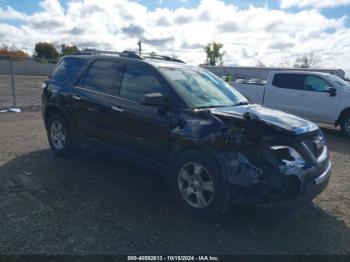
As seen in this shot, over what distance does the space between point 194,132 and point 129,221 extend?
1.23m

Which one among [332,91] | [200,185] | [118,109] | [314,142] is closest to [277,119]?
[314,142]

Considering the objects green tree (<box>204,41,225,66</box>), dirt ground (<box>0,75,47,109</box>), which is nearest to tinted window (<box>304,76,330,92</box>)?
dirt ground (<box>0,75,47,109</box>)

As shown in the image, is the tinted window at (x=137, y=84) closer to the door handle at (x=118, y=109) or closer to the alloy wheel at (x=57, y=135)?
the door handle at (x=118, y=109)

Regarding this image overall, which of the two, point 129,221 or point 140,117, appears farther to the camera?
point 140,117

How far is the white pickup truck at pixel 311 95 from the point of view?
955 centimetres

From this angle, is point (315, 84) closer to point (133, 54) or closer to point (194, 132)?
point (133, 54)

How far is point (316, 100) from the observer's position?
10000mm

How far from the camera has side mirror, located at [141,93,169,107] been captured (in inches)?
153

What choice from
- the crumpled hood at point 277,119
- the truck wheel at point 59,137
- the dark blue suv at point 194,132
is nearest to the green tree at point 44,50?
the truck wheel at point 59,137

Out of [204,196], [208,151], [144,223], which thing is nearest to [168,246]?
[144,223]

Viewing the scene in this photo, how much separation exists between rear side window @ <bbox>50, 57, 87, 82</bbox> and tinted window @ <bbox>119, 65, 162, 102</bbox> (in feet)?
4.11

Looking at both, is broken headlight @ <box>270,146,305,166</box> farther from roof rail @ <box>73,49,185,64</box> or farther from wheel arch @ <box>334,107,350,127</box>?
wheel arch @ <box>334,107,350,127</box>

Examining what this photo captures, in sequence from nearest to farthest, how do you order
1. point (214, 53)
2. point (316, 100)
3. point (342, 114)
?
point (342, 114), point (316, 100), point (214, 53)

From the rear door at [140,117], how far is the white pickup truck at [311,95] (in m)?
7.17
